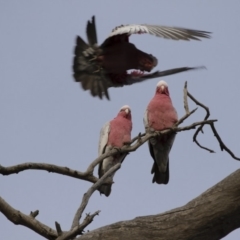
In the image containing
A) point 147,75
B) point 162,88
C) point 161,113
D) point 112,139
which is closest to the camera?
point 147,75


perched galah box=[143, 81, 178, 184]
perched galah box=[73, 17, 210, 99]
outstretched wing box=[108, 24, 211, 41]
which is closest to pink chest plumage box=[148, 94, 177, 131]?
perched galah box=[143, 81, 178, 184]

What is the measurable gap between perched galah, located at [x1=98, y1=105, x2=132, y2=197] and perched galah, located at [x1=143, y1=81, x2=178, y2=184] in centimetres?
31

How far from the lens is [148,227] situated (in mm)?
3832

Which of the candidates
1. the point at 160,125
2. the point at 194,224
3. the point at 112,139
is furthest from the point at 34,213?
the point at 112,139

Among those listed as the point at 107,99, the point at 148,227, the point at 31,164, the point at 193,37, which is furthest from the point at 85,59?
the point at 148,227

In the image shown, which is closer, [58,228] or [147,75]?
→ [58,228]

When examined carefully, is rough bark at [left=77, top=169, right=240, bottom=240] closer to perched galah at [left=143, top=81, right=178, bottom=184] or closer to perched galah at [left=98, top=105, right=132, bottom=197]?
perched galah at [left=143, top=81, right=178, bottom=184]

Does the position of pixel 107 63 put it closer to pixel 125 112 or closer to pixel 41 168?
pixel 41 168

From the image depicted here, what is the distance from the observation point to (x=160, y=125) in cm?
626

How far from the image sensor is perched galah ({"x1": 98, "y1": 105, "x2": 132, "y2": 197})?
21.5ft

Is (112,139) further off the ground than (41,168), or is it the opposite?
(112,139)

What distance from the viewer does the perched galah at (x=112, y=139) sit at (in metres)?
6.54

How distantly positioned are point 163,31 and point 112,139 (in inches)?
85.7

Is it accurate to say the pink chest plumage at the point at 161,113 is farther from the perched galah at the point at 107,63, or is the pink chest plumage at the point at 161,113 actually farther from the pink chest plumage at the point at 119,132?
the perched galah at the point at 107,63
